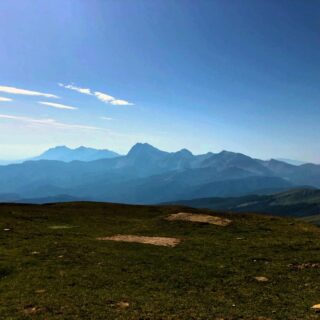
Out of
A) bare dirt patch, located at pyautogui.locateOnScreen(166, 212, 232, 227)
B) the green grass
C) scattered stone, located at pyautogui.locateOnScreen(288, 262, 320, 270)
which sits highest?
bare dirt patch, located at pyautogui.locateOnScreen(166, 212, 232, 227)

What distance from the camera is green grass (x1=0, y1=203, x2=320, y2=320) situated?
797 inches

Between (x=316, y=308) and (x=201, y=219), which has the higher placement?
(x=201, y=219)

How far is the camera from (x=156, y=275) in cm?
2767

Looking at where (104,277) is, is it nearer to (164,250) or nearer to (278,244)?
(164,250)

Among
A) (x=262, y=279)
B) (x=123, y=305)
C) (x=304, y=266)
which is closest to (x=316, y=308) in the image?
(x=262, y=279)

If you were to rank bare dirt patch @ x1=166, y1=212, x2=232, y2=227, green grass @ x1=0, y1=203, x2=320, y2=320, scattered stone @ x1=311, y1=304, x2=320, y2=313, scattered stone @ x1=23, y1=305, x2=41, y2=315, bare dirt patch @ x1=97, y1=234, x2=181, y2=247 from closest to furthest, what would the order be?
1. scattered stone @ x1=23, y1=305, x2=41, y2=315
2. scattered stone @ x1=311, y1=304, x2=320, y2=313
3. green grass @ x1=0, y1=203, x2=320, y2=320
4. bare dirt patch @ x1=97, y1=234, x2=181, y2=247
5. bare dirt patch @ x1=166, y1=212, x2=232, y2=227

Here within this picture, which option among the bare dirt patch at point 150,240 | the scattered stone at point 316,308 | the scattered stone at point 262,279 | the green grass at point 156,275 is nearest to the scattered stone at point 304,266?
the green grass at point 156,275

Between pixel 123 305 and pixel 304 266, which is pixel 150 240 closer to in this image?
pixel 304 266

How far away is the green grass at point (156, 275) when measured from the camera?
66.4 ft

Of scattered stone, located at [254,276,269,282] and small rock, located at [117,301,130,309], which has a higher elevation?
small rock, located at [117,301,130,309]

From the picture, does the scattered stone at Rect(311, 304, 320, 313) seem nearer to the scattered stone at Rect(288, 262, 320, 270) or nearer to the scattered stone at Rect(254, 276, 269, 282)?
the scattered stone at Rect(254, 276, 269, 282)

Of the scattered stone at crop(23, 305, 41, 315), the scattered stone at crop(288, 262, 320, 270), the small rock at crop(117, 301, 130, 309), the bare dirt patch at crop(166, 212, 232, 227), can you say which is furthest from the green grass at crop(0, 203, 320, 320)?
the bare dirt patch at crop(166, 212, 232, 227)

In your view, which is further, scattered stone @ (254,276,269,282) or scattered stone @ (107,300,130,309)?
scattered stone @ (254,276,269,282)

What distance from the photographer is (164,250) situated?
3694cm
